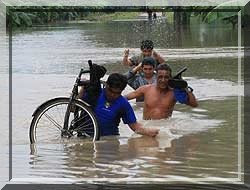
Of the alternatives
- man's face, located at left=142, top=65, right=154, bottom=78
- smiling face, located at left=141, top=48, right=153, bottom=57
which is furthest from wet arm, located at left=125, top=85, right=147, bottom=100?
smiling face, located at left=141, top=48, right=153, bottom=57

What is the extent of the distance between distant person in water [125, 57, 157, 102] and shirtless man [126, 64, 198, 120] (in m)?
1.17

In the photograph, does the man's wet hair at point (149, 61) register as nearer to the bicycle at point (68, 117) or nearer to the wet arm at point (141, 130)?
the wet arm at point (141, 130)

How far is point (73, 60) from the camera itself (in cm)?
1941

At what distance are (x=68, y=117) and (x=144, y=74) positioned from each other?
12.1 ft

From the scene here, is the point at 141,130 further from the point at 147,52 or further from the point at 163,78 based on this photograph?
the point at 147,52

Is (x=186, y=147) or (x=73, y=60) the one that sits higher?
(x=73, y=60)

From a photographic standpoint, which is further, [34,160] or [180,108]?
[180,108]

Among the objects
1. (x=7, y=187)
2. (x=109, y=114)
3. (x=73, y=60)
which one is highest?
(x=73, y=60)

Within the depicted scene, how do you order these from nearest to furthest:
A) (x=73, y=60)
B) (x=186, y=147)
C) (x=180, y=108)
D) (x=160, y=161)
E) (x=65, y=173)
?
(x=65, y=173) → (x=160, y=161) → (x=186, y=147) → (x=180, y=108) → (x=73, y=60)

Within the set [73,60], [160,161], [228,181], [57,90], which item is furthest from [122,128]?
[73,60]

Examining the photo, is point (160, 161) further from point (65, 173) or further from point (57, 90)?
point (57, 90)

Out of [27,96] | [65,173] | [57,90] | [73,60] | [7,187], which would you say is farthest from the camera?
[73,60]

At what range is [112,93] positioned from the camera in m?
7.01

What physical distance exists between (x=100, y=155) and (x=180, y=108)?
371 cm
